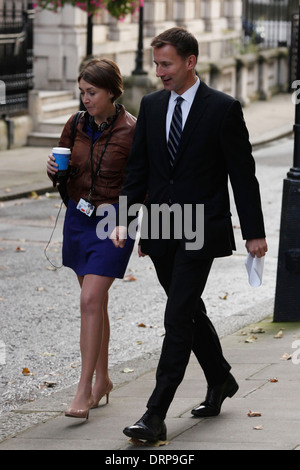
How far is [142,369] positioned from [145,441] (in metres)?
2.02

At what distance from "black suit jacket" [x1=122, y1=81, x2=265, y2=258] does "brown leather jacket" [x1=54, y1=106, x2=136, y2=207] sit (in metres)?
0.40

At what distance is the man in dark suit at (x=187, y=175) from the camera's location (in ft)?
16.5

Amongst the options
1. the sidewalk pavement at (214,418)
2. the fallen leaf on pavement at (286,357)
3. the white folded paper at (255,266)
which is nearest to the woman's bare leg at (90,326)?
the sidewalk pavement at (214,418)

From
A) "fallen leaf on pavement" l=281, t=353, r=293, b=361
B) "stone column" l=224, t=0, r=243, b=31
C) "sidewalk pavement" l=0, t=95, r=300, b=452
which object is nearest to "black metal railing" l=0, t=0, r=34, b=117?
"sidewalk pavement" l=0, t=95, r=300, b=452

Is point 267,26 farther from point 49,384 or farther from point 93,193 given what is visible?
point 93,193

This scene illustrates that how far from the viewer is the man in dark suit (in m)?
5.04

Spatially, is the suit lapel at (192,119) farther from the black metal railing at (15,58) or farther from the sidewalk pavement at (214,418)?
the black metal railing at (15,58)

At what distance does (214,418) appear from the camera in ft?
17.5

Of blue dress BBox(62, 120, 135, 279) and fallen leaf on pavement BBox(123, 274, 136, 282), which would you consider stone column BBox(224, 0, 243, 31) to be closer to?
fallen leaf on pavement BBox(123, 274, 136, 282)

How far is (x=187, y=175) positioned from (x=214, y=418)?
115 cm

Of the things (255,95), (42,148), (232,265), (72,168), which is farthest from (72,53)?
(72,168)

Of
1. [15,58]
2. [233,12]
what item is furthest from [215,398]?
[233,12]

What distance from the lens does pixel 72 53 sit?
77.2ft
